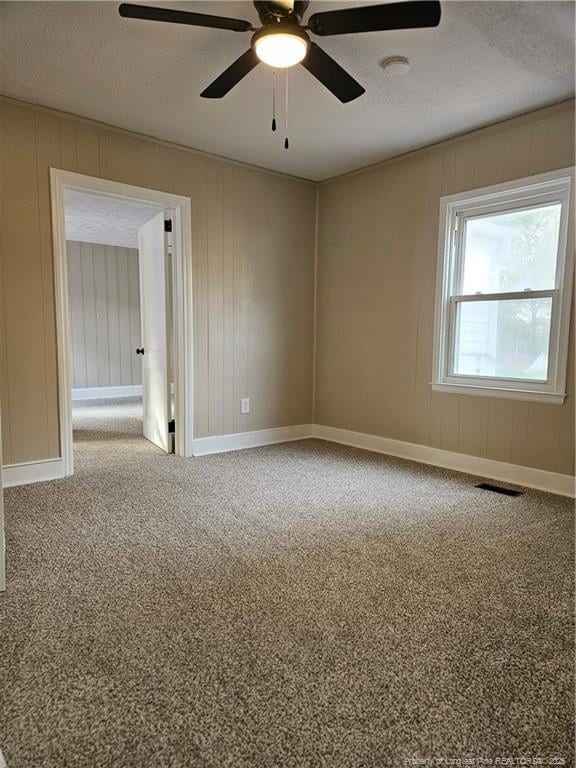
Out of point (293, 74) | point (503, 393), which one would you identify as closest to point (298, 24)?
point (293, 74)

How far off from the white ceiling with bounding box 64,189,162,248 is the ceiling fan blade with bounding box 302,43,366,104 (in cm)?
288

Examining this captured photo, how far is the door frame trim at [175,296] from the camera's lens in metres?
3.34

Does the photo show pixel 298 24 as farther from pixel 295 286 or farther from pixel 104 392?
pixel 104 392

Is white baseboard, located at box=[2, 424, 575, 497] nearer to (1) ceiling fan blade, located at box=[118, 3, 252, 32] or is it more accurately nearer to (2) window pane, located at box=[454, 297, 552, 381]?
(2) window pane, located at box=[454, 297, 552, 381]

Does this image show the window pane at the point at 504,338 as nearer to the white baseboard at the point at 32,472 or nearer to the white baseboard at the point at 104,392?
the white baseboard at the point at 32,472

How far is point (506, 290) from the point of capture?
135 inches

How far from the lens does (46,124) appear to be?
126 inches

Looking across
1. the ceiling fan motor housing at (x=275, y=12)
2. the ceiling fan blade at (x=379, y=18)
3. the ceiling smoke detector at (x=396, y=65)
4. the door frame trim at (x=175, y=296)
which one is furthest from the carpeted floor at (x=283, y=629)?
the ceiling smoke detector at (x=396, y=65)

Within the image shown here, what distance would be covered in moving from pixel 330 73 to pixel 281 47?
0.97 feet

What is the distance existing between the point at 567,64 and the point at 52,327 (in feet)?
11.8

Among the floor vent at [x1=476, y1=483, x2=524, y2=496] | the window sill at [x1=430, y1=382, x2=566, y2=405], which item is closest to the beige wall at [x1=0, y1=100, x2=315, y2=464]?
the window sill at [x1=430, y1=382, x2=566, y2=405]

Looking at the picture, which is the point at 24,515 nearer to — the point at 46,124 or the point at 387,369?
the point at 46,124

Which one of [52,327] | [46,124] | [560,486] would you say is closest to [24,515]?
[52,327]

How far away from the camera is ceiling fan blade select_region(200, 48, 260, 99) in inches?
84.1
